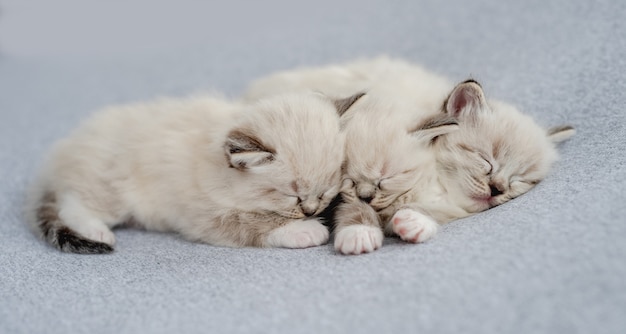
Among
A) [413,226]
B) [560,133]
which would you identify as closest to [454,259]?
[413,226]

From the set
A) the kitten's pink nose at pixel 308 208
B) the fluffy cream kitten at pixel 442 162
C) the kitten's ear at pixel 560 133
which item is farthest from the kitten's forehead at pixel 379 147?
the kitten's ear at pixel 560 133

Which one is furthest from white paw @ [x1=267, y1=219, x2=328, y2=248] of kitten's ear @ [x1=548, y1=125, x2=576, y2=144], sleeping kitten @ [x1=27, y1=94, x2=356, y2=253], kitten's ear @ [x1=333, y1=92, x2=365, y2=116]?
kitten's ear @ [x1=548, y1=125, x2=576, y2=144]

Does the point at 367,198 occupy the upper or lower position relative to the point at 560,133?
lower

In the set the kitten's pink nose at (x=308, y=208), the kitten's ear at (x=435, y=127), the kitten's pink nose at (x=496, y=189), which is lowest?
the kitten's pink nose at (x=308, y=208)

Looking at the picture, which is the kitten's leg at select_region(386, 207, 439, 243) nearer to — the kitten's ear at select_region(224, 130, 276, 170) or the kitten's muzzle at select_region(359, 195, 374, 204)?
the kitten's muzzle at select_region(359, 195, 374, 204)

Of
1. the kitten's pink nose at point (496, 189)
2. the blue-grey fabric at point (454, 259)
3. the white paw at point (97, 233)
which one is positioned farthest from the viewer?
the white paw at point (97, 233)

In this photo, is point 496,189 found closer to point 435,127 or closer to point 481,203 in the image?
point 481,203

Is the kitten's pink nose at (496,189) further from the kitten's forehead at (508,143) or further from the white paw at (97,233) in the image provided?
the white paw at (97,233)

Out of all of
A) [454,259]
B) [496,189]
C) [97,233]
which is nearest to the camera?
[454,259]
